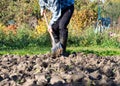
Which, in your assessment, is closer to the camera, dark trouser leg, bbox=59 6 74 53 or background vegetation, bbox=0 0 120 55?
dark trouser leg, bbox=59 6 74 53

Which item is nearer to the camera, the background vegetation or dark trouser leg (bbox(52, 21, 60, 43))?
dark trouser leg (bbox(52, 21, 60, 43))

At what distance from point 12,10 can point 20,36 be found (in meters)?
6.59

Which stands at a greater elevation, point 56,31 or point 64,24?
point 64,24

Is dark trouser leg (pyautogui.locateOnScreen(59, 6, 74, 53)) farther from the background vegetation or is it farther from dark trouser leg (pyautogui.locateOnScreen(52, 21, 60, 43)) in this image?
the background vegetation

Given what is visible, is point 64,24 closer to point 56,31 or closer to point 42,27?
point 56,31

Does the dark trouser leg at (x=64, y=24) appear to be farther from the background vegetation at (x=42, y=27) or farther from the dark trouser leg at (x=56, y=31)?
the background vegetation at (x=42, y=27)

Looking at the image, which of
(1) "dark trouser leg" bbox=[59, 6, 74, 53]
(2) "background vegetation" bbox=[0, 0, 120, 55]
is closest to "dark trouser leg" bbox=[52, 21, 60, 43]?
(1) "dark trouser leg" bbox=[59, 6, 74, 53]

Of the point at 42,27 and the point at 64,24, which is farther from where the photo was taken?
the point at 42,27

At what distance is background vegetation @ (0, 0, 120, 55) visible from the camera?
15.9m

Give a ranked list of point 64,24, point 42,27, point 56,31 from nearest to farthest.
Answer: point 64,24 < point 56,31 < point 42,27

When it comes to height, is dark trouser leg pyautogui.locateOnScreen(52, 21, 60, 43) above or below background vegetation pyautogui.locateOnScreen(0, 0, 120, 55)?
above

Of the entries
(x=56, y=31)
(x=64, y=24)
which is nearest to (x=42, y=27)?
(x=56, y=31)

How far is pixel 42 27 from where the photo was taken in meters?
18.4

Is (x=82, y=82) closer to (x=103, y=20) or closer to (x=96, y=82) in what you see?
(x=96, y=82)
